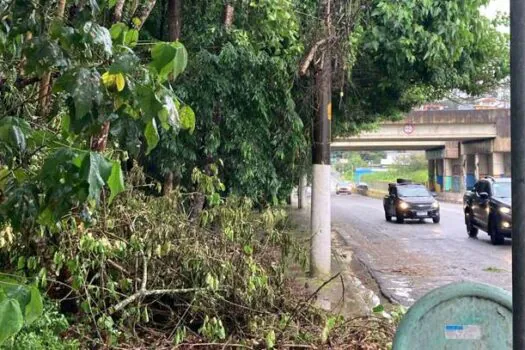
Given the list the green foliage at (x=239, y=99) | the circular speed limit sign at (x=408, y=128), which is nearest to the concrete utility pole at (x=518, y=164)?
the green foliage at (x=239, y=99)

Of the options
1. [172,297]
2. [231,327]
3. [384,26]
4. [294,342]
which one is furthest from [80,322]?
[384,26]

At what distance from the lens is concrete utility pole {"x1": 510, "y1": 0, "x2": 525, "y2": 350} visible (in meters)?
1.76

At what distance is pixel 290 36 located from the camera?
9.64 metres

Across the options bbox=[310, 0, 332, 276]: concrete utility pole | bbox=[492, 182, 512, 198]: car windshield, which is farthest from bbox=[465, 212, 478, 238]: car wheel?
bbox=[310, 0, 332, 276]: concrete utility pole

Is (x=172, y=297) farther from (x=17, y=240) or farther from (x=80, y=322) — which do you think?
(x=17, y=240)

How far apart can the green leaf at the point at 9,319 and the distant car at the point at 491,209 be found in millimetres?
14259

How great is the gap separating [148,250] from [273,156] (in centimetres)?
451

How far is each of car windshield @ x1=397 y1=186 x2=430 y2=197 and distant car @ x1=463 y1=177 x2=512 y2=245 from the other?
19.3 ft

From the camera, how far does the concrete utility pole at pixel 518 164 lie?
1765 millimetres

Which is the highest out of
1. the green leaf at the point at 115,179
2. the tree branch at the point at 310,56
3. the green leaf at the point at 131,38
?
the tree branch at the point at 310,56

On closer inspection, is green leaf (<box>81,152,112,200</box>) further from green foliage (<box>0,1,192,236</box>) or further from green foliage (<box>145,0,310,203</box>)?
green foliage (<box>145,0,310,203</box>)

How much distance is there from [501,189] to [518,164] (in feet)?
51.0

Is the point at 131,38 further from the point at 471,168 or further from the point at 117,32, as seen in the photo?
the point at 471,168

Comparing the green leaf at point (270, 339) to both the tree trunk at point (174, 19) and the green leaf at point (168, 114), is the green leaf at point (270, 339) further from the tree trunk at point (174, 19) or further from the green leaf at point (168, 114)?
the tree trunk at point (174, 19)
